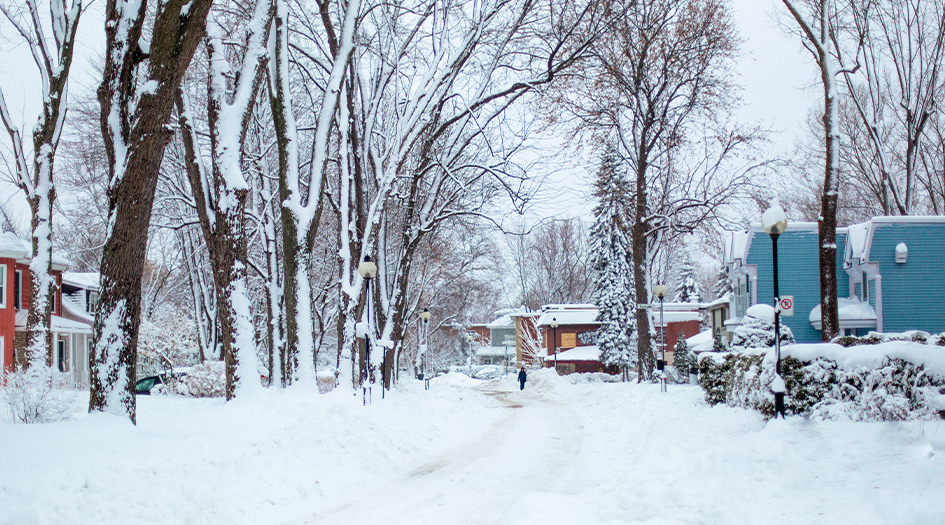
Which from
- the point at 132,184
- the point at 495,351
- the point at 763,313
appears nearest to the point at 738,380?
the point at 763,313

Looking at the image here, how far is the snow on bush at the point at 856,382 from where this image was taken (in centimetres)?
897

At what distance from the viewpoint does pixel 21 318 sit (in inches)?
1170

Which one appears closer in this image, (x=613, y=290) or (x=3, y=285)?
(x=3, y=285)

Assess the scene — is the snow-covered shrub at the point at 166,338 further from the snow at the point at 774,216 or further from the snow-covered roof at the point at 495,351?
the snow-covered roof at the point at 495,351

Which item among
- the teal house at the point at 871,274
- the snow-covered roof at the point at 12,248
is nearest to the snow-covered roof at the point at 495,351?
the teal house at the point at 871,274

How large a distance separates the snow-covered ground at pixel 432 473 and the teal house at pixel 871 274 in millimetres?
21801

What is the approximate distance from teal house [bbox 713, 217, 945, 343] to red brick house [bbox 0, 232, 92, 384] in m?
29.3

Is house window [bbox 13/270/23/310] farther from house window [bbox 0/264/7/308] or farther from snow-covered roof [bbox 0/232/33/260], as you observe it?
house window [bbox 0/264/7/308]

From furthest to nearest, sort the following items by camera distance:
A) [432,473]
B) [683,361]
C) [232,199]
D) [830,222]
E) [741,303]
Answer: [741,303], [683,361], [830,222], [232,199], [432,473]

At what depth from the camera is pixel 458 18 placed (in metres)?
17.6

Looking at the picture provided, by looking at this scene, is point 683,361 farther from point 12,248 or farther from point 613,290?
point 12,248

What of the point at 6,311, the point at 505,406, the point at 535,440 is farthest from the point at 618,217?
the point at 6,311

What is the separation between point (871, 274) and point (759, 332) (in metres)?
14.8

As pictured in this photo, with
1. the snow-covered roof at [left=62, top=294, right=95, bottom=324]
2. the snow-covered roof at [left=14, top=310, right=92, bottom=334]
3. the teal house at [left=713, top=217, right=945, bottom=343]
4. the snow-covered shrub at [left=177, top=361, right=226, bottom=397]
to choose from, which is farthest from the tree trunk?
the snow-covered roof at [left=62, top=294, right=95, bottom=324]
